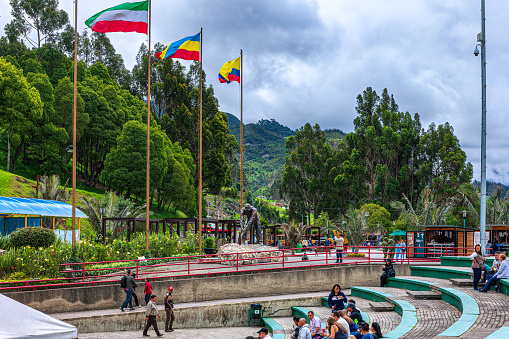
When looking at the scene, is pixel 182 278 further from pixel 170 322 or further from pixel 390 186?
pixel 390 186

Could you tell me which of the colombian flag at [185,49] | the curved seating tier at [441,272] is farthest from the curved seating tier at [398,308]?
the colombian flag at [185,49]

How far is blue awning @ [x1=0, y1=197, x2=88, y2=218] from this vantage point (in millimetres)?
26672

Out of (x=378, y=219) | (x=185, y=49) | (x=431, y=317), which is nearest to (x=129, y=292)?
(x=431, y=317)

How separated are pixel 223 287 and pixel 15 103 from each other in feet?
135

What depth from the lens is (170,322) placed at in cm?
1753

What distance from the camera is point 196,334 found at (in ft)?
56.7

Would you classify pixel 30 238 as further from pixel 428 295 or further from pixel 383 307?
pixel 428 295

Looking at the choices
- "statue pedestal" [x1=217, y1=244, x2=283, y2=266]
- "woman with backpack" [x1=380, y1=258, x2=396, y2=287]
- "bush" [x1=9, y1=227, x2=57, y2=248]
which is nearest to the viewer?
"bush" [x1=9, y1=227, x2=57, y2=248]

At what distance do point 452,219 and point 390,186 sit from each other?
9.58 meters

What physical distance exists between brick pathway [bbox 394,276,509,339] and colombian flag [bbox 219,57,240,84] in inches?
761

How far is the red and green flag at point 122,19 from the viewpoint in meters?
21.3

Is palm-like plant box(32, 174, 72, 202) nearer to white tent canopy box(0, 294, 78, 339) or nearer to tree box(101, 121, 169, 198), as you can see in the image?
tree box(101, 121, 169, 198)

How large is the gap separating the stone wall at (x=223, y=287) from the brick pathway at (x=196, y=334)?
214 cm

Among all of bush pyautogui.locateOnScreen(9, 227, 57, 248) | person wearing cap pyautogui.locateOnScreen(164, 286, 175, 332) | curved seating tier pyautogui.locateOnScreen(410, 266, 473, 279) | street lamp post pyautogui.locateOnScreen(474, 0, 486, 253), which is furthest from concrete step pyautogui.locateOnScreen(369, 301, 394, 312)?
bush pyautogui.locateOnScreen(9, 227, 57, 248)
